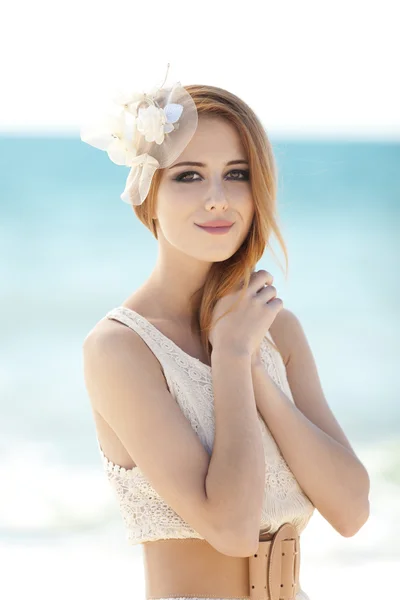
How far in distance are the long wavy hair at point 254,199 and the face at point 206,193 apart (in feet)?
0.07

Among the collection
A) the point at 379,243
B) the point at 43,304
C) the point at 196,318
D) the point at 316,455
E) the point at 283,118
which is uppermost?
the point at 283,118

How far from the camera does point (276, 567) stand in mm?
1987

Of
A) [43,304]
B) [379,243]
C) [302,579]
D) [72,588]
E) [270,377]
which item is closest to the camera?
[270,377]

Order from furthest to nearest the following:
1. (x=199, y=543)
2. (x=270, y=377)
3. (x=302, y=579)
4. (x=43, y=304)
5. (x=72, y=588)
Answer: (x=43, y=304) → (x=302, y=579) → (x=72, y=588) → (x=270, y=377) → (x=199, y=543)

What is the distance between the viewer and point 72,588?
566 centimetres

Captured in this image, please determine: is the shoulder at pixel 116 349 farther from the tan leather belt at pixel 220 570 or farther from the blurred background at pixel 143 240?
the blurred background at pixel 143 240

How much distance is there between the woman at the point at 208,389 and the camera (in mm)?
1875

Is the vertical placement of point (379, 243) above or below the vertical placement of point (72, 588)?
above

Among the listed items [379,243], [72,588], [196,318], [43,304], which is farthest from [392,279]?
[196,318]

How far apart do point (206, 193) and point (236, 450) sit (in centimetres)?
52

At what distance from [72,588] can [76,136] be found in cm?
752

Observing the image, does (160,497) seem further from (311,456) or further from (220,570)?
(311,456)

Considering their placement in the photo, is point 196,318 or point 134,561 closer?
point 196,318

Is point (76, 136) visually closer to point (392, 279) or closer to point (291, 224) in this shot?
point (291, 224)
